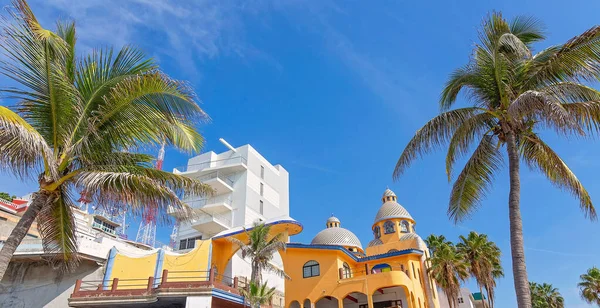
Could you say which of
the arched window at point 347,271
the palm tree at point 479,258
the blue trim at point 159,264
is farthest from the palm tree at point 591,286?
the blue trim at point 159,264

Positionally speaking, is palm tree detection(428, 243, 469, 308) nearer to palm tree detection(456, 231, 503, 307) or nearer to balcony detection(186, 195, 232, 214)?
palm tree detection(456, 231, 503, 307)

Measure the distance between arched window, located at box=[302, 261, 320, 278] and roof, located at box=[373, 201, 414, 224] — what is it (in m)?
13.8

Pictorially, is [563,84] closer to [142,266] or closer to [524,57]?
[524,57]

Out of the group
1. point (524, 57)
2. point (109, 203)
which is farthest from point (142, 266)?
point (524, 57)

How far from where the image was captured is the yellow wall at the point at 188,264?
2672cm

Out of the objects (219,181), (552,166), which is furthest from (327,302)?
(552,166)

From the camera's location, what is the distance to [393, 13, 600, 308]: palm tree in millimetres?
9953

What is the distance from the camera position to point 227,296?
24.2m

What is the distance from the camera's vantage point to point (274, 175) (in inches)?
2105

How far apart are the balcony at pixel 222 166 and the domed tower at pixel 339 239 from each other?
12055 mm

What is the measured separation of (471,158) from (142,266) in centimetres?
2286

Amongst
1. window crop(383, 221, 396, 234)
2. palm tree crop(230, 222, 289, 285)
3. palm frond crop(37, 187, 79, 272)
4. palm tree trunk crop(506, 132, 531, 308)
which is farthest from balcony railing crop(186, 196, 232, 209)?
palm tree trunk crop(506, 132, 531, 308)

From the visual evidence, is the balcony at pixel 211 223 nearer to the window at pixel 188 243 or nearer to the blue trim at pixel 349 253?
the window at pixel 188 243

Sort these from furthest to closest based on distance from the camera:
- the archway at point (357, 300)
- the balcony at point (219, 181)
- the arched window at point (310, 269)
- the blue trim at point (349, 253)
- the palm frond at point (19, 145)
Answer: the balcony at point (219, 181)
the archway at point (357, 300)
the arched window at point (310, 269)
the blue trim at point (349, 253)
the palm frond at point (19, 145)
